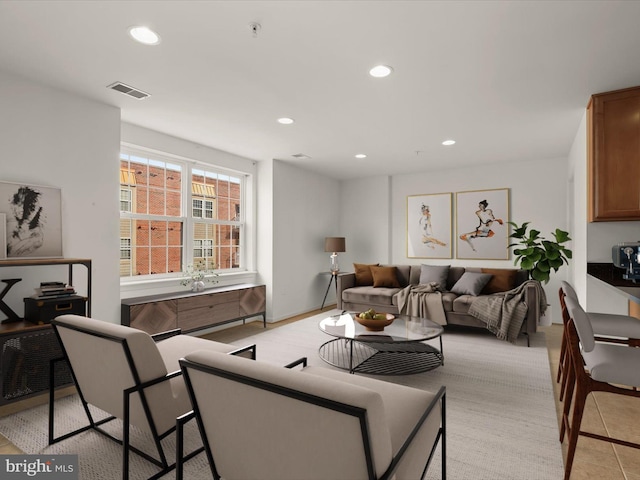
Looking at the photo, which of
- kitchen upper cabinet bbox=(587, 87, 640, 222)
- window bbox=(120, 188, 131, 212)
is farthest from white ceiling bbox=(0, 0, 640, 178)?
window bbox=(120, 188, 131, 212)

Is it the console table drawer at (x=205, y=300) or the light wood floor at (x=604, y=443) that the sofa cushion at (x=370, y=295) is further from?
the light wood floor at (x=604, y=443)

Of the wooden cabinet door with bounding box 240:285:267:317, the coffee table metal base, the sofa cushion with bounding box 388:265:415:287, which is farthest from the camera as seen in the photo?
the sofa cushion with bounding box 388:265:415:287

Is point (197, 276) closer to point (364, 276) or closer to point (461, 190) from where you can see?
point (364, 276)

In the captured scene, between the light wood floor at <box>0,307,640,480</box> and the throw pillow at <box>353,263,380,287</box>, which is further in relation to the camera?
the throw pillow at <box>353,263,380,287</box>

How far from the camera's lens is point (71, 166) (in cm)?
323

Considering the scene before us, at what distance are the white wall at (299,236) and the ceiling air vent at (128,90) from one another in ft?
8.38

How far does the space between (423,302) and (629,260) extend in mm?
2365

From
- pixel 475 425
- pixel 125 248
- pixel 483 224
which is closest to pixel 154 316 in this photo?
pixel 125 248

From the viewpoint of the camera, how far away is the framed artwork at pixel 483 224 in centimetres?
586

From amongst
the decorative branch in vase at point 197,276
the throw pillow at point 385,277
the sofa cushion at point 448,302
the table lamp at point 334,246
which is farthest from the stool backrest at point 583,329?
the table lamp at point 334,246

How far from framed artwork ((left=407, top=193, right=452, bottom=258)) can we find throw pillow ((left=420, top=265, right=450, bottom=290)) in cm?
81

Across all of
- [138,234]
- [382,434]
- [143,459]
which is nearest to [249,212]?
[138,234]

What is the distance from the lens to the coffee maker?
111 inches

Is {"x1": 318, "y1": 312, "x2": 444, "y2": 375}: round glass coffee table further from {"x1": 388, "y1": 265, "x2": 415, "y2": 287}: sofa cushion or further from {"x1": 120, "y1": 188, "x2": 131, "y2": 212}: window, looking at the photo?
{"x1": 120, "y1": 188, "x2": 131, "y2": 212}: window
